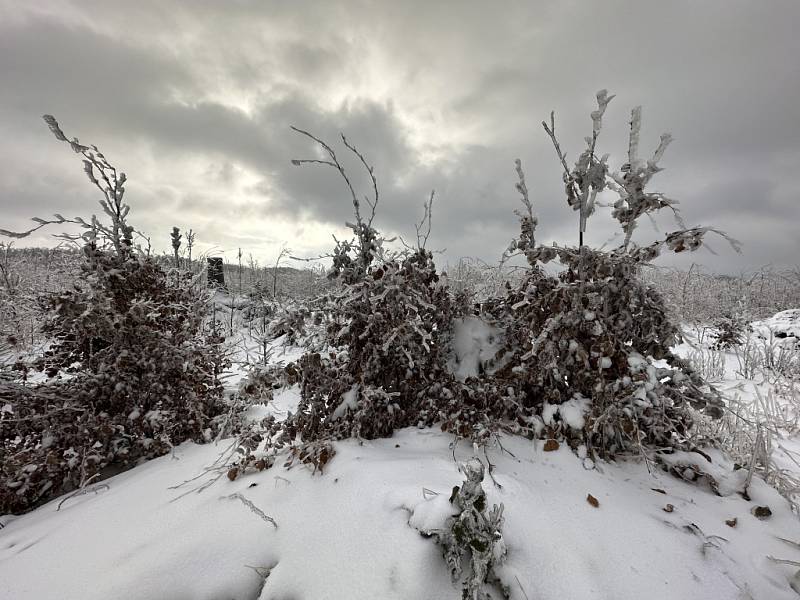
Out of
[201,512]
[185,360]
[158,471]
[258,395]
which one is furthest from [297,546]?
[185,360]

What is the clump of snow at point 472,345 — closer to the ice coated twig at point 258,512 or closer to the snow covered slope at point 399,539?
the snow covered slope at point 399,539

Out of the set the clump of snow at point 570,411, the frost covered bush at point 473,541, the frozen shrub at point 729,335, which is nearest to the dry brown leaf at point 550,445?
the clump of snow at point 570,411

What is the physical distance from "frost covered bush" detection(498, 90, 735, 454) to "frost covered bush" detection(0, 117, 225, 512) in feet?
11.6

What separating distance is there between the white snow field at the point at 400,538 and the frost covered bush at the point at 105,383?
3.13 ft

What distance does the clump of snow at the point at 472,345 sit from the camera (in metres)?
3.12

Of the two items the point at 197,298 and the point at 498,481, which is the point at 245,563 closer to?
the point at 498,481

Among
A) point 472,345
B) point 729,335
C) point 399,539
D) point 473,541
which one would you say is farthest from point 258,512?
point 729,335

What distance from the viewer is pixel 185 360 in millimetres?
3932

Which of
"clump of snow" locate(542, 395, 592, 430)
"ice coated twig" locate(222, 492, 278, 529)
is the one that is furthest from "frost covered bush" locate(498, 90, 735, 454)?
"ice coated twig" locate(222, 492, 278, 529)

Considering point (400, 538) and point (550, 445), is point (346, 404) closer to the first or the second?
point (400, 538)

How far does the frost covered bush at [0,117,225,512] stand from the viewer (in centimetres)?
326

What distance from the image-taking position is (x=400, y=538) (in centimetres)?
164

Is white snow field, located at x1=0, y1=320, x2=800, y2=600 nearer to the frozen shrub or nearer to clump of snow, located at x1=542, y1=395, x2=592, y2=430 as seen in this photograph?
clump of snow, located at x1=542, y1=395, x2=592, y2=430

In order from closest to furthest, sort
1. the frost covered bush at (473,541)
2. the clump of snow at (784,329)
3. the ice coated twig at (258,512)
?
the frost covered bush at (473,541) < the ice coated twig at (258,512) < the clump of snow at (784,329)
